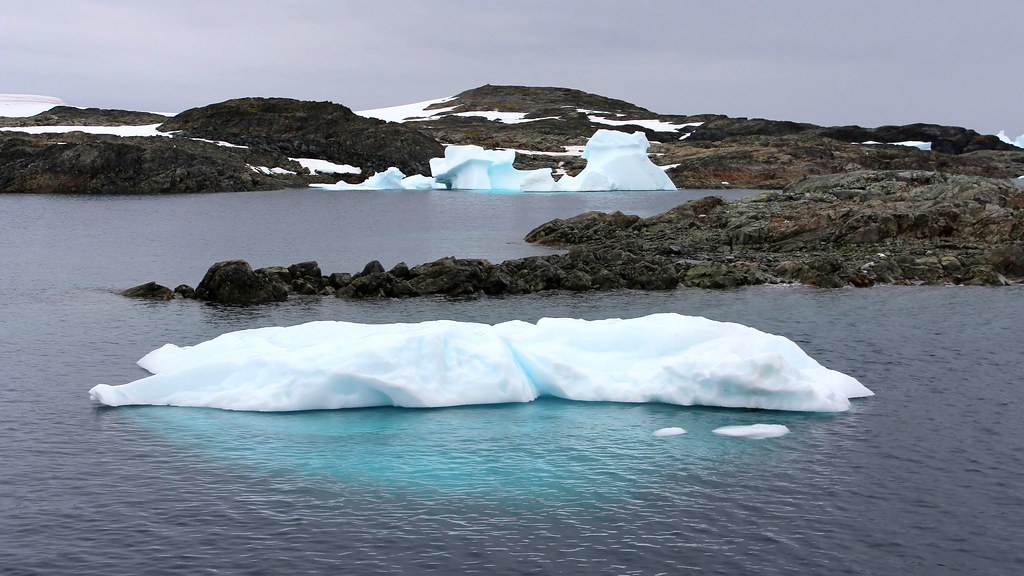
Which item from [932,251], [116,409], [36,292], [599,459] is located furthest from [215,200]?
[599,459]

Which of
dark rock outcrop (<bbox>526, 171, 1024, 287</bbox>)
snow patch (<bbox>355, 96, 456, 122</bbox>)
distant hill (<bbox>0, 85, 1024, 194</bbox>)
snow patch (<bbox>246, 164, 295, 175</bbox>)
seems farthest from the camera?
snow patch (<bbox>355, 96, 456, 122</bbox>)

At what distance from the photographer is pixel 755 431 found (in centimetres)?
1788

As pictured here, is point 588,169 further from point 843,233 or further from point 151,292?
point 151,292

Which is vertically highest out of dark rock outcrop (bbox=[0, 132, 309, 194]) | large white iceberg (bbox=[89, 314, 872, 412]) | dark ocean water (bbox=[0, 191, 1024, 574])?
dark rock outcrop (bbox=[0, 132, 309, 194])

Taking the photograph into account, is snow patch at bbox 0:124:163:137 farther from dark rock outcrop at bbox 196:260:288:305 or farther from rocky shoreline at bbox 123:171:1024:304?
dark rock outcrop at bbox 196:260:288:305

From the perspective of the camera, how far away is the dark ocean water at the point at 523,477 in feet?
40.7

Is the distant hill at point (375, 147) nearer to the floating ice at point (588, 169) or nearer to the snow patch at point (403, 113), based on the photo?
the snow patch at point (403, 113)

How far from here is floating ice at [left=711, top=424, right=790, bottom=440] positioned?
1773 centimetres

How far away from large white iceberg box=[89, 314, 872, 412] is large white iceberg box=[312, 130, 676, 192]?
79.1 metres

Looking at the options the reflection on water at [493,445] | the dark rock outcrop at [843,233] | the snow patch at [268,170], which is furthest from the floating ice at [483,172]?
the reflection on water at [493,445]

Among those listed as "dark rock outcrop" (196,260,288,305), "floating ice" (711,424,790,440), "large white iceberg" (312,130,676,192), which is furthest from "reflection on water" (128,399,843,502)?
"large white iceberg" (312,130,676,192)

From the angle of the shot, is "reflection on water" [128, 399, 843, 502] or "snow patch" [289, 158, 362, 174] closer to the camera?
"reflection on water" [128, 399, 843, 502]

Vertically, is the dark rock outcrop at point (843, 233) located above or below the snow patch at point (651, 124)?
below

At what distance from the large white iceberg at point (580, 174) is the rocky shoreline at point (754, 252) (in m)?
39.7
